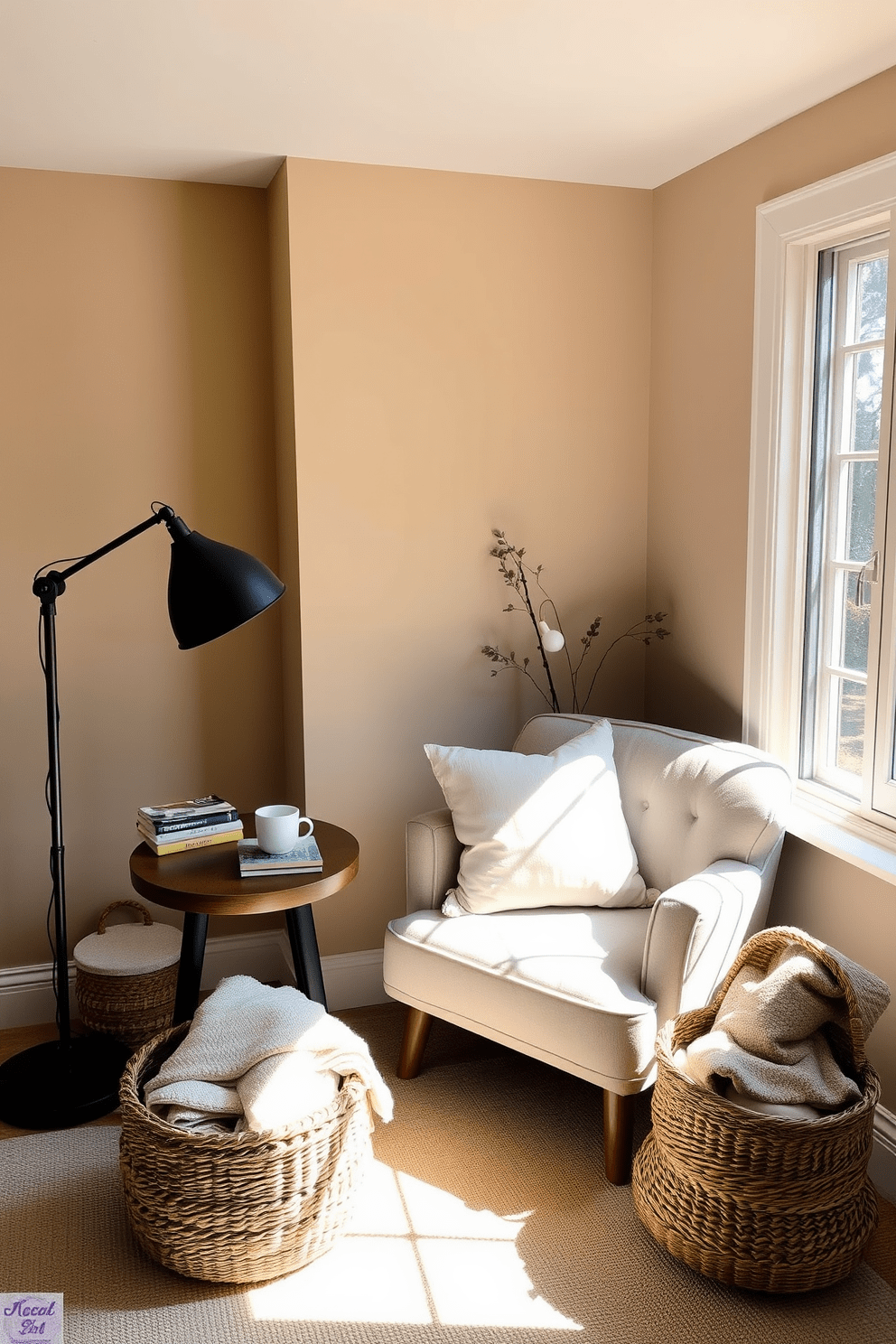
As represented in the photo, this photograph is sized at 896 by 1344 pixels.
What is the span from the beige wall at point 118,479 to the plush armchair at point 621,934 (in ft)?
2.96

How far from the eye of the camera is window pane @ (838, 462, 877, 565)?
2.54 meters

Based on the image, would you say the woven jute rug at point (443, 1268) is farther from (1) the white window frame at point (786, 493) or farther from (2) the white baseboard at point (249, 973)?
(1) the white window frame at point (786, 493)

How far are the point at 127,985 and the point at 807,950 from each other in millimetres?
1744

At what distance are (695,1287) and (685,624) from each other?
66.9 inches

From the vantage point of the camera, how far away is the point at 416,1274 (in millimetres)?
2123

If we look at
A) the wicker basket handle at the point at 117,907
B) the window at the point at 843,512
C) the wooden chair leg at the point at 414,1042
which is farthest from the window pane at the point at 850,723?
the wicker basket handle at the point at 117,907

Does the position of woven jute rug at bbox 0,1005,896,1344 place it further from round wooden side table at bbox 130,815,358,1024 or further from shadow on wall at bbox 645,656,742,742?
shadow on wall at bbox 645,656,742,742

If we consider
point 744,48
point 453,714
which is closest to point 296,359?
point 453,714

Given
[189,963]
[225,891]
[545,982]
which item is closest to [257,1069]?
[225,891]

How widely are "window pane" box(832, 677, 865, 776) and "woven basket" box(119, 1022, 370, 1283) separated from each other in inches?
54.7

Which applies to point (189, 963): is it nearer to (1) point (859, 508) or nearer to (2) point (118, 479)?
(2) point (118, 479)

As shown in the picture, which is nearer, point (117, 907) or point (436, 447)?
point (436, 447)

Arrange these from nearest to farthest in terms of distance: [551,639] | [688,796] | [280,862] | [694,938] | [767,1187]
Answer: [767,1187]
[694,938]
[280,862]
[688,796]
[551,639]

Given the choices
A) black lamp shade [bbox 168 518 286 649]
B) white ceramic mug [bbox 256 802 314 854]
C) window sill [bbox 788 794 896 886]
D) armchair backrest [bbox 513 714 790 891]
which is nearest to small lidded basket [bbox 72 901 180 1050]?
white ceramic mug [bbox 256 802 314 854]
